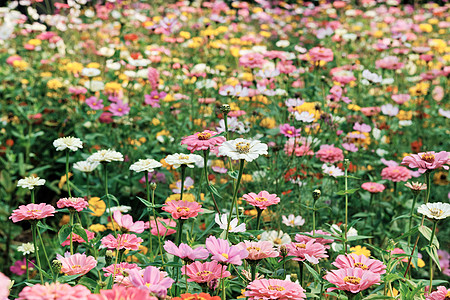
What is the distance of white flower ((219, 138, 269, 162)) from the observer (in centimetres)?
113

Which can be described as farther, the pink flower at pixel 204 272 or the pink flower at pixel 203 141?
the pink flower at pixel 203 141

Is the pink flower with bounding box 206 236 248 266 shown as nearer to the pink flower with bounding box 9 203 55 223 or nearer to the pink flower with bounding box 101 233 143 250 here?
the pink flower with bounding box 101 233 143 250

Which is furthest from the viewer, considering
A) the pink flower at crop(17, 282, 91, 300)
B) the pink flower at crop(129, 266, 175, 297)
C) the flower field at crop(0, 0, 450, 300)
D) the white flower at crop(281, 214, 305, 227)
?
the white flower at crop(281, 214, 305, 227)

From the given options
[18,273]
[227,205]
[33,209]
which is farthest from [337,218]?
[18,273]

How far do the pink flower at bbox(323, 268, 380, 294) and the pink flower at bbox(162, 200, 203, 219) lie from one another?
37cm

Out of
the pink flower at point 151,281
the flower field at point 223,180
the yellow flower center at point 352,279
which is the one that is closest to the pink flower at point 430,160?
the flower field at point 223,180

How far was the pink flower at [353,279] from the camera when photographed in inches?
37.4

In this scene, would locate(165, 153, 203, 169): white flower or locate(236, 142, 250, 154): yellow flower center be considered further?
locate(165, 153, 203, 169): white flower

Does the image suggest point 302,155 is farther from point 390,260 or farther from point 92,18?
point 92,18

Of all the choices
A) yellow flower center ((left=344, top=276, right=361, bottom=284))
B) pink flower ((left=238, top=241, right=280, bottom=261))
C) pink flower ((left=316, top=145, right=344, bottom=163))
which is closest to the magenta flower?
pink flower ((left=316, top=145, right=344, bottom=163))

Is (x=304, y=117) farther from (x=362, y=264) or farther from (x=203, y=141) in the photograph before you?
(x=362, y=264)

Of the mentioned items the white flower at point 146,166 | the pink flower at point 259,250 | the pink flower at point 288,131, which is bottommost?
the pink flower at point 288,131

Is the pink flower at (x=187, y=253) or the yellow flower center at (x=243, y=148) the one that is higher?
the yellow flower center at (x=243, y=148)

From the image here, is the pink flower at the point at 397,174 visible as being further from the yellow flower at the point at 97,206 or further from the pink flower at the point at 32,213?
the pink flower at the point at 32,213
